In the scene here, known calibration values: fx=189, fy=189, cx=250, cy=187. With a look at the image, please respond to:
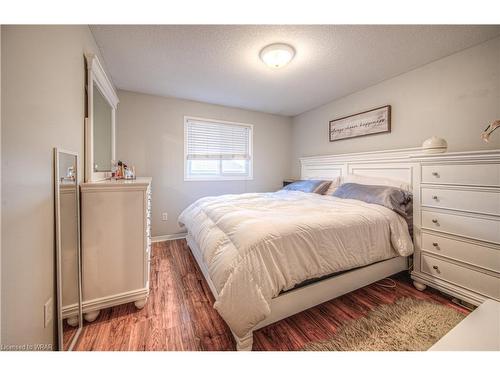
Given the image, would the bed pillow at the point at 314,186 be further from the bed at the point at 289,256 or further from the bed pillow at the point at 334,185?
the bed at the point at 289,256

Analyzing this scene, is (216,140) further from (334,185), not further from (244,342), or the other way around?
(244,342)

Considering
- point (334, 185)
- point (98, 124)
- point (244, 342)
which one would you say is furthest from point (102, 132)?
point (334, 185)

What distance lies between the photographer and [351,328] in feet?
4.25

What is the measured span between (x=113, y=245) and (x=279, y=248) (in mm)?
1239

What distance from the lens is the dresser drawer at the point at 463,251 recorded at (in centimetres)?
139

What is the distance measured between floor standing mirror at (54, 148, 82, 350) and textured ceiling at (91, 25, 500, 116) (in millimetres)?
1358

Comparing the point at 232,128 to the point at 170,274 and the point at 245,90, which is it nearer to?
the point at 245,90

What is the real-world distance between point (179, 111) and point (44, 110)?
2.40 metres

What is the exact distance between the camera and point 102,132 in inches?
81.8

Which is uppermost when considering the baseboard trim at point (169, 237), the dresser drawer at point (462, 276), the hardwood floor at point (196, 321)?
the dresser drawer at point (462, 276)

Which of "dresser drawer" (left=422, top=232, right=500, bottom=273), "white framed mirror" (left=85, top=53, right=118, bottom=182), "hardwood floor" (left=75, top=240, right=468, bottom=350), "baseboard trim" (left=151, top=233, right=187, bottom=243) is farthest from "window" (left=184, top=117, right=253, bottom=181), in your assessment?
"dresser drawer" (left=422, top=232, right=500, bottom=273)

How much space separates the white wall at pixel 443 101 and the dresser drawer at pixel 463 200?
69 cm

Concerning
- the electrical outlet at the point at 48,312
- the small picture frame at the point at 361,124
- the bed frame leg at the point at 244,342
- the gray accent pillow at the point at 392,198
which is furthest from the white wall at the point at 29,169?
the small picture frame at the point at 361,124

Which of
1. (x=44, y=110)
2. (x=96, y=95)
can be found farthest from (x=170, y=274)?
(x=96, y=95)
